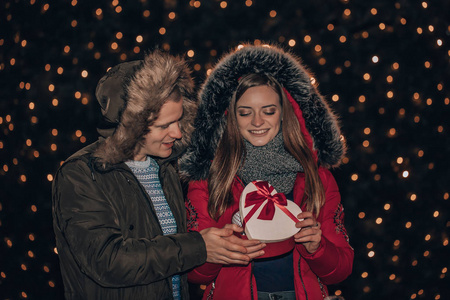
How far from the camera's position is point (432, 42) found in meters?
2.20

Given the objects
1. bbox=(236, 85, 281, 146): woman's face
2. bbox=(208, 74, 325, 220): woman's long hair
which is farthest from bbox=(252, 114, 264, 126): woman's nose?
bbox=(208, 74, 325, 220): woman's long hair

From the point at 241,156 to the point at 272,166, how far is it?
0.45 ft

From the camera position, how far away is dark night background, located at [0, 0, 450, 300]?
2006 mm

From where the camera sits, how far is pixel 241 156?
65.1 inches

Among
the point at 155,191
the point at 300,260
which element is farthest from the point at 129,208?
the point at 300,260

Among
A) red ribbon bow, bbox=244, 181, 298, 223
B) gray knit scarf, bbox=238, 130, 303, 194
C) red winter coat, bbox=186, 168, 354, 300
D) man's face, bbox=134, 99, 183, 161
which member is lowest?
red winter coat, bbox=186, 168, 354, 300

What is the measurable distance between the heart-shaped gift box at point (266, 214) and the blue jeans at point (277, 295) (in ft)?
0.71

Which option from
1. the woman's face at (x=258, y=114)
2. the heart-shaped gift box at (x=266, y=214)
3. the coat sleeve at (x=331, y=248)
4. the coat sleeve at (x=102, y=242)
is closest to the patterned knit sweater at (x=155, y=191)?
the coat sleeve at (x=102, y=242)

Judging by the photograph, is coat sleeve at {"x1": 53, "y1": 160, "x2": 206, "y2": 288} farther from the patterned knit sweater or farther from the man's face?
the man's face

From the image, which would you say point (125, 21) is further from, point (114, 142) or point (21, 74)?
point (114, 142)

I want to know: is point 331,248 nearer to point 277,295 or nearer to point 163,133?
point 277,295

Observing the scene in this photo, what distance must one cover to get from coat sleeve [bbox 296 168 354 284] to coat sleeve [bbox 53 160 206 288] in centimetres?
52

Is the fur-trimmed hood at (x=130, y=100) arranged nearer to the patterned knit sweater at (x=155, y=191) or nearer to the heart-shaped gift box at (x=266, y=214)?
the patterned knit sweater at (x=155, y=191)

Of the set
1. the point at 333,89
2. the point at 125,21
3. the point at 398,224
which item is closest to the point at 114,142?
the point at 125,21
